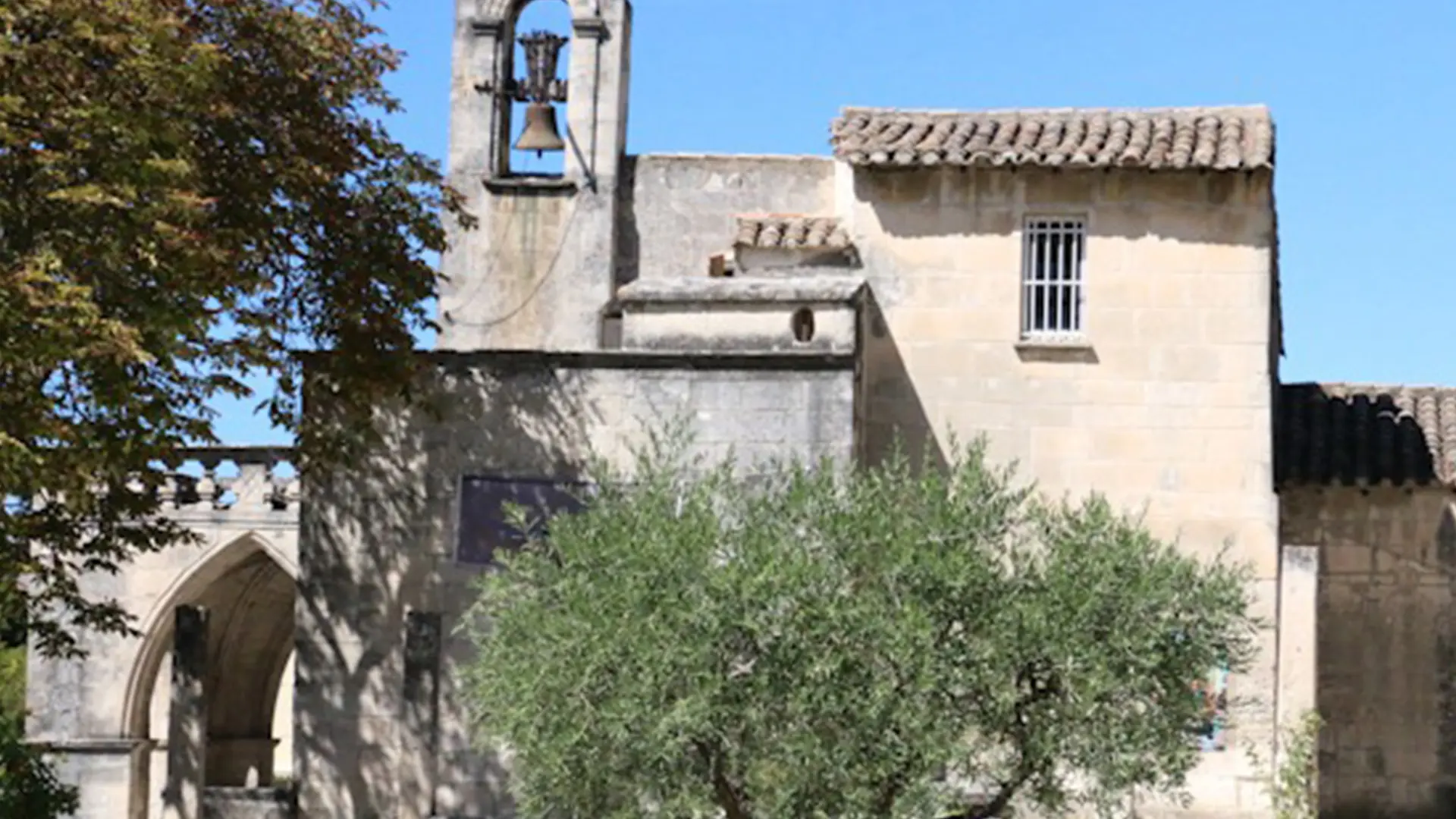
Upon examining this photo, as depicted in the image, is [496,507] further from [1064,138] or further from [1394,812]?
[1394,812]

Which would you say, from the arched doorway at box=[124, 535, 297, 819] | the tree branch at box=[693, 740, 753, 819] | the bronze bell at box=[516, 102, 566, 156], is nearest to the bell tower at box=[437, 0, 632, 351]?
the bronze bell at box=[516, 102, 566, 156]

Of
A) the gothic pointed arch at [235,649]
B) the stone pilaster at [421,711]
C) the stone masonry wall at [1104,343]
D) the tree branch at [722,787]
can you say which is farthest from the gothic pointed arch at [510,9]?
the tree branch at [722,787]

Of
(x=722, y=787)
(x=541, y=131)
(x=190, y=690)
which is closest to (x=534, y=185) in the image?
(x=541, y=131)

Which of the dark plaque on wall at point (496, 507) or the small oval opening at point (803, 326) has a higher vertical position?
the small oval opening at point (803, 326)

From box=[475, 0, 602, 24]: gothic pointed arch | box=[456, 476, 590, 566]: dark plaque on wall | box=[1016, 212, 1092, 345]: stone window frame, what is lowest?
box=[456, 476, 590, 566]: dark plaque on wall

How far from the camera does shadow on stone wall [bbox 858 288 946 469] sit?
1108 inches

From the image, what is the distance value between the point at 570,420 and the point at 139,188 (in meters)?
5.13

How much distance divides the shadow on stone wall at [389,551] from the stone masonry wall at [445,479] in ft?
0.05

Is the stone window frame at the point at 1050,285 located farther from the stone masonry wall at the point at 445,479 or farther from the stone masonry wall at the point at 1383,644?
the stone masonry wall at the point at 1383,644

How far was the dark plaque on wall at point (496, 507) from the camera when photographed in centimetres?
2689

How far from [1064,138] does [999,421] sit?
311 centimetres

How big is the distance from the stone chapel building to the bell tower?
3373 mm

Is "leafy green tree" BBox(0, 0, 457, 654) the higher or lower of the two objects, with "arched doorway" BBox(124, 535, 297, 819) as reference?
higher

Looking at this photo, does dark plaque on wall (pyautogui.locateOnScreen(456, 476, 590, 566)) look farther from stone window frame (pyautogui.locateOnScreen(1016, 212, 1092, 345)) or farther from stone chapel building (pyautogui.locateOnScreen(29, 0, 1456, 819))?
stone window frame (pyautogui.locateOnScreen(1016, 212, 1092, 345))
